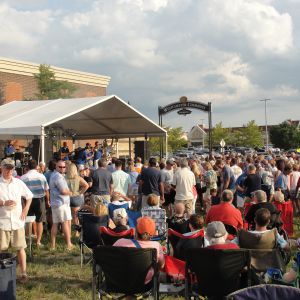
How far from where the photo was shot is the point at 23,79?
1781 inches

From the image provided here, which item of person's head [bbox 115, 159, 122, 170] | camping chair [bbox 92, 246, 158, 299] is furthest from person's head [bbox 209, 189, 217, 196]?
camping chair [bbox 92, 246, 158, 299]

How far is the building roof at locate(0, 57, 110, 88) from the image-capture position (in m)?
43.4

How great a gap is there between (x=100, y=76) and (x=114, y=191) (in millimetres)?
46346

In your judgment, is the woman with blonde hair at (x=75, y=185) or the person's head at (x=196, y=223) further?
the woman with blonde hair at (x=75, y=185)

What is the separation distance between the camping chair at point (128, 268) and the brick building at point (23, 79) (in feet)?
135

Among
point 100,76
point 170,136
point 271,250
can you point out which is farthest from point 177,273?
point 170,136

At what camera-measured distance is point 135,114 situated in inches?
731

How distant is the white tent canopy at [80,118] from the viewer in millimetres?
13805

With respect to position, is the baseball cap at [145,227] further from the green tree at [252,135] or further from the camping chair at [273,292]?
the green tree at [252,135]

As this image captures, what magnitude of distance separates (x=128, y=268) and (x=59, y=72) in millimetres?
46083

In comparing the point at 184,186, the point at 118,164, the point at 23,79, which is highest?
the point at 23,79

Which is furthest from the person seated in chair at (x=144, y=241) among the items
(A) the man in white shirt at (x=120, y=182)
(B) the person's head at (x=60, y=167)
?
(A) the man in white shirt at (x=120, y=182)

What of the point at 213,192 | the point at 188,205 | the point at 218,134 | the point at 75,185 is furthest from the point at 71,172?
the point at 218,134

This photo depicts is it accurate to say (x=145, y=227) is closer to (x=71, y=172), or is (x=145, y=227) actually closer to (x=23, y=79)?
(x=71, y=172)
